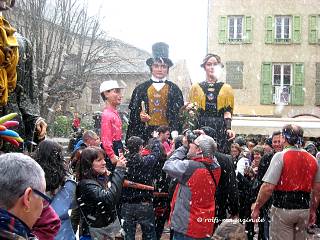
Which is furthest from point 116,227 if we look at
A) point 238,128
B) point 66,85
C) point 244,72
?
point 244,72

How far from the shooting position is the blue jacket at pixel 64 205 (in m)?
3.79

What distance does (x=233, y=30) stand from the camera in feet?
90.0

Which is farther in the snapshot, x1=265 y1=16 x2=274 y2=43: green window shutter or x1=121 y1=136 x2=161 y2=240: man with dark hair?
x1=265 y1=16 x2=274 y2=43: green window shutter

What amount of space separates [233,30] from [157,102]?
21.4 meters

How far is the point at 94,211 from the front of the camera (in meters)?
4.36

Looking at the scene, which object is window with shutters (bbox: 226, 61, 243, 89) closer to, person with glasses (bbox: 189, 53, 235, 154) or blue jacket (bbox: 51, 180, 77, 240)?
person with glasses (bbox: 189, 53, 235, 154)

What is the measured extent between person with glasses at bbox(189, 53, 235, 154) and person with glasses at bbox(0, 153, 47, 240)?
184 inches

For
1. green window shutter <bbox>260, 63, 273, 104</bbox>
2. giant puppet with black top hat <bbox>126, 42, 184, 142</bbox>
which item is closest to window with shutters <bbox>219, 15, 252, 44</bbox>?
green window shutter <bbox>260, 63, 273, 104</bbox>

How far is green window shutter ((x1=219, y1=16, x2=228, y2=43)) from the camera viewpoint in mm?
27266

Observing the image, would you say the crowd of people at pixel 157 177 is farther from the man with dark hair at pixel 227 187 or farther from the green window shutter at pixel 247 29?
the green window shutter at pixel 247 29

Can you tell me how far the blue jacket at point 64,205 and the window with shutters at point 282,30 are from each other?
24.3 meters

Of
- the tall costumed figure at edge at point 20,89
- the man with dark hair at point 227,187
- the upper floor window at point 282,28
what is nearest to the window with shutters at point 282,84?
the upper floor window at point 282,28

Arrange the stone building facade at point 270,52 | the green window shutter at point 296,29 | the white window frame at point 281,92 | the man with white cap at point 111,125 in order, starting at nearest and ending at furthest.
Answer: the man with white cap at point 111,125 < the white window frame at point 281,92 < the stone building facade at point 270,52 < the green window shutter at point 296,29

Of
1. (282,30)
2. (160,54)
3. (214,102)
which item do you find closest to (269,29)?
(282,30)
